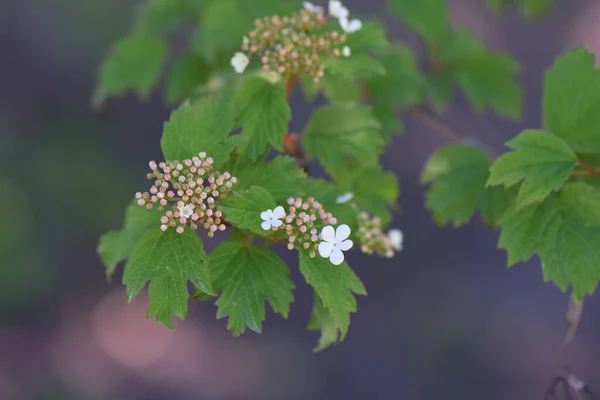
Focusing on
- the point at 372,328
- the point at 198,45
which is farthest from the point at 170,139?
the point at 372,328

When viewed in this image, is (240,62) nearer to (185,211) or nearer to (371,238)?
(185,211)

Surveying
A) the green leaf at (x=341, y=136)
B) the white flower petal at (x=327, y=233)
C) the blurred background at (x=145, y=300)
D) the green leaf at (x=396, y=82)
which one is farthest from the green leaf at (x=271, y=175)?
the blurred background at (x=145, y=300)

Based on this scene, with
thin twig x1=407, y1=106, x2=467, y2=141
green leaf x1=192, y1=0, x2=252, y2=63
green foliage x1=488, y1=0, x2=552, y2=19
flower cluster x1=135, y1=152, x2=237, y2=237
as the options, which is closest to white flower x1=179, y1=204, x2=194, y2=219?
flower cluster x1=135, y1=152, x2=237, y2=237

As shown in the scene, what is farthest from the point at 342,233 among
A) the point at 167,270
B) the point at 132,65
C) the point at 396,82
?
the point at 132,65

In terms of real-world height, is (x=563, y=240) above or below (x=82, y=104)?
above

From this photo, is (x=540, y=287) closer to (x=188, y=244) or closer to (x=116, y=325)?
(x=116, y=325)

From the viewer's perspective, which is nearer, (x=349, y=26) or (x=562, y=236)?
(x=562, y=236)

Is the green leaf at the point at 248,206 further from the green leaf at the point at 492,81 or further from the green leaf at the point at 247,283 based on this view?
the green leaf at the point at 492,81
